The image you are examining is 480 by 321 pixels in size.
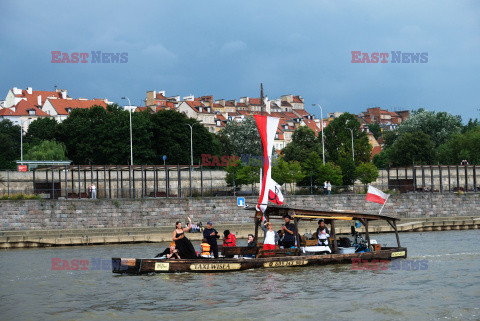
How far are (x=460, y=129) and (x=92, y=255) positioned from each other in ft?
303

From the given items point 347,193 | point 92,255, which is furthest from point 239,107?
point 92,255

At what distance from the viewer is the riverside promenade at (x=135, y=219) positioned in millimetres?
45812

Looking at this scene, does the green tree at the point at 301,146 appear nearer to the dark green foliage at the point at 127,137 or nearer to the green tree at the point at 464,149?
the dark green foliage at the point at 127,137

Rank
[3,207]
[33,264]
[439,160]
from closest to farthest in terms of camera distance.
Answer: [33,264]
[3,207]
[439,160]

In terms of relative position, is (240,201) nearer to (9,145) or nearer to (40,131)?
(40,131)

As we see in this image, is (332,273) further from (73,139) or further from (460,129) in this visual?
(460,129)

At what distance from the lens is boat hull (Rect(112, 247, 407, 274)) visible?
26.5m

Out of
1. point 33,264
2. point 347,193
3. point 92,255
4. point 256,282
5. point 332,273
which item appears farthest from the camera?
point 347,193

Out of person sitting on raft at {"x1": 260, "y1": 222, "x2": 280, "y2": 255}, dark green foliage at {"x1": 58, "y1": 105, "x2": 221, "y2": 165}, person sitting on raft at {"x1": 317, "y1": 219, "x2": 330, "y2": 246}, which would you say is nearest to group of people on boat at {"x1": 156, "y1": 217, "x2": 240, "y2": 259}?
person sitting on raft at {"x1": 260, "y1": 222, "x2": 280, "y2": 255}

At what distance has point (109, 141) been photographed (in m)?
89.0

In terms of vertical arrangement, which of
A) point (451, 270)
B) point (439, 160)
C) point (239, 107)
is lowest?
point (451, 270)

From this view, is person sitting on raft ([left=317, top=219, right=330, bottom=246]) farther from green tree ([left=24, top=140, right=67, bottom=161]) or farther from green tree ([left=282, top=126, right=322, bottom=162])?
green tree ([left=282, top=126, right=322, bottom=162])

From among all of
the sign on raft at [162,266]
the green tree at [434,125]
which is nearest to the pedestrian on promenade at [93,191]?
the sign on raft at [162,266]

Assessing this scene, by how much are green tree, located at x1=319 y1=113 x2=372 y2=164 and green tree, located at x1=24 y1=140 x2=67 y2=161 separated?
34.7 metres
